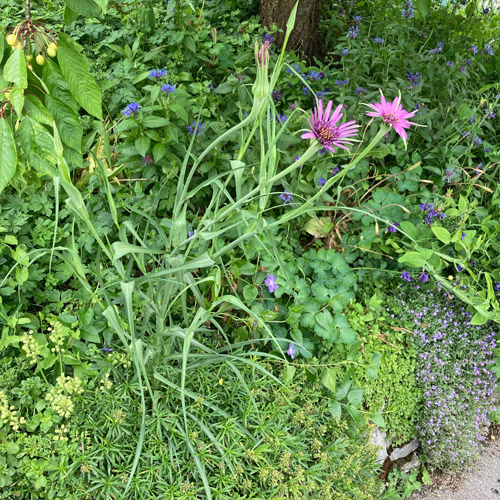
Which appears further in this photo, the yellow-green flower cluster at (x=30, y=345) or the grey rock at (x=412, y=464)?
the grey rock at (x=412, y=464)

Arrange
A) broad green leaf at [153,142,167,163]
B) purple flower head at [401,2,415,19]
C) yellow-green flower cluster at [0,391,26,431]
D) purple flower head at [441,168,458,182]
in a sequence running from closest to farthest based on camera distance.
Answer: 1. yellow-green flower cluster at [0,391,26,431]
2. broad green leaf at [153,142,167,163]
3. purple flower head at [441,168,458,182]
4. purple flower head at [401,2,415,19]

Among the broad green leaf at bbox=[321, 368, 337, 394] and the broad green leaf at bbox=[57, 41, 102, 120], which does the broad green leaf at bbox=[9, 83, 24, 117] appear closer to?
the broad green leaf at bbox=[57, 41, 102, 120]

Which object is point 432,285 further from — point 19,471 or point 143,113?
point 19,471

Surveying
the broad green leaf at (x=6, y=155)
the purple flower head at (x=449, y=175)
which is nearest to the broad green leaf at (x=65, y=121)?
the broad green leaf at (x=6, y=155)

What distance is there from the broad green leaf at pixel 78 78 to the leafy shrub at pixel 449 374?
181 cm

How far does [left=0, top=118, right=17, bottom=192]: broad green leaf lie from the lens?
1142 mm

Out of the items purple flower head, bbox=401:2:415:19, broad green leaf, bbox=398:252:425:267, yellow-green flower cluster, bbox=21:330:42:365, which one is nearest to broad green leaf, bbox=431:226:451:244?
broad green leaf, bbox=398:252:425:267

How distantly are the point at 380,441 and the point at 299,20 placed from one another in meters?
2.75

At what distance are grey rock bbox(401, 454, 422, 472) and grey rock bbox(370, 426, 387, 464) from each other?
0.71 ft

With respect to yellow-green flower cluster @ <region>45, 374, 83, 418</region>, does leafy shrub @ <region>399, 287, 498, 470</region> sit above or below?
below

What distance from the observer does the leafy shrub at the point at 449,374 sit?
2371 mm

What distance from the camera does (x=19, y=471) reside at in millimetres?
1593

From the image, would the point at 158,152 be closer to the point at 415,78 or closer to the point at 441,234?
the point at 441,234

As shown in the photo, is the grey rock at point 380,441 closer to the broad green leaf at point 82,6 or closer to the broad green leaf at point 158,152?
the broad green leaf at point 158,152
